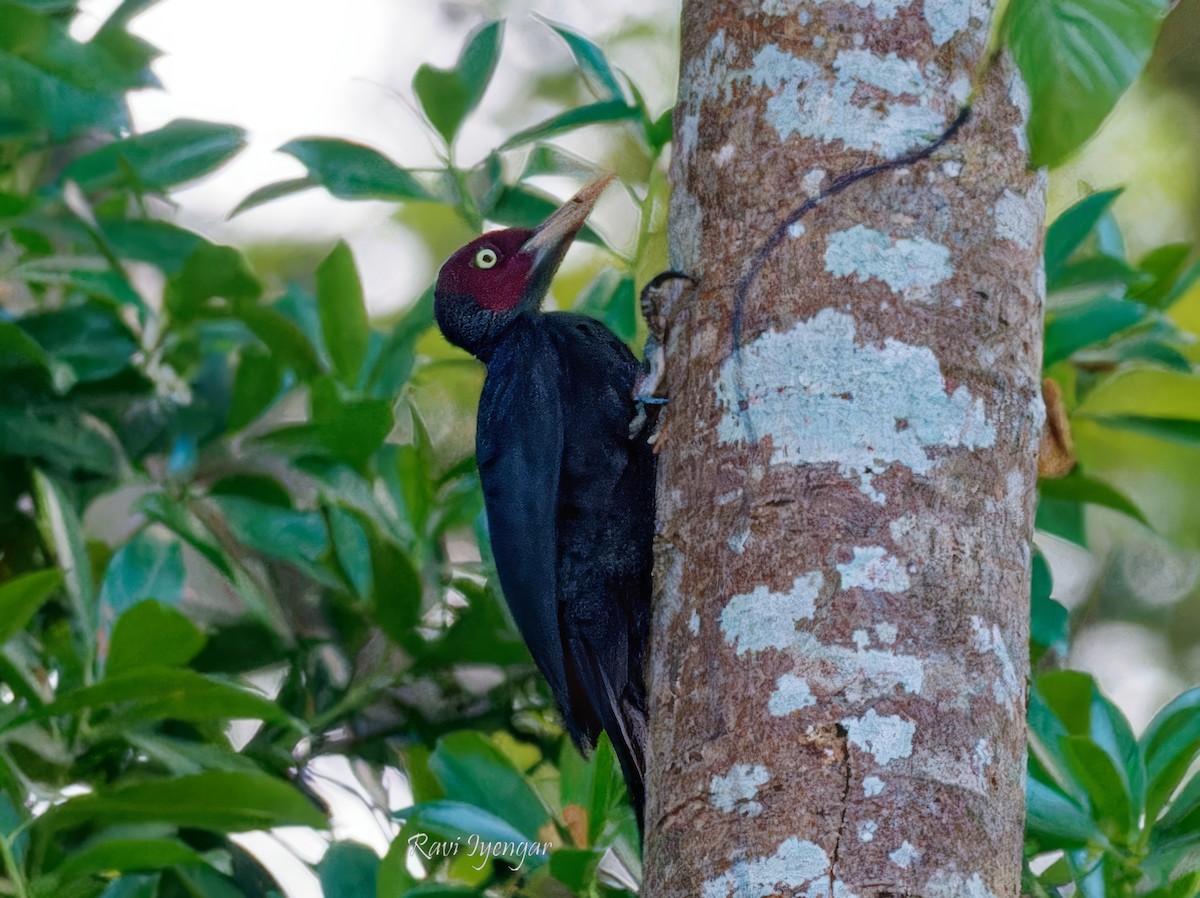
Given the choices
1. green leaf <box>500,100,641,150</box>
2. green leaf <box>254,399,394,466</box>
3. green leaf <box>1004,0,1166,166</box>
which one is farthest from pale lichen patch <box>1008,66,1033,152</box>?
green leaf <box>254,399,394,466</box>

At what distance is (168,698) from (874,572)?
1.16 meters

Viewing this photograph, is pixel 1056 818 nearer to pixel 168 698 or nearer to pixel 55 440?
pixel 168 698

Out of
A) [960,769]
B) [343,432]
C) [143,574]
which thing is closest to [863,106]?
[960,769]

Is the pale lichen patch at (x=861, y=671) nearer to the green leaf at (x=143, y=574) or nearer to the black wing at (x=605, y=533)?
the black wing at (x=605, y=533)

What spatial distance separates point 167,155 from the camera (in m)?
2.90

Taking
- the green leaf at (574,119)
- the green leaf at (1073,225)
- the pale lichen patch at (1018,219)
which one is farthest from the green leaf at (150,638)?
the green leaf at (1073,225)

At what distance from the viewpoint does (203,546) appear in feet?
8.23

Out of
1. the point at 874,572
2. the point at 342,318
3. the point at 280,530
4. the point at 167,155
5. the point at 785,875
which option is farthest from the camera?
the point at 167,155

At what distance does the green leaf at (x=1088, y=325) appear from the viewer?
2506 mm

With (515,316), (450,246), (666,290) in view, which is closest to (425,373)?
(515,316)

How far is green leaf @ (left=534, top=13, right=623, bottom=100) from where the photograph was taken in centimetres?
250

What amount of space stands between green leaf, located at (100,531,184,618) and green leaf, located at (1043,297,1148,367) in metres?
1.62

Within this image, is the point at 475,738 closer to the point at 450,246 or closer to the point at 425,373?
the point at 425,373

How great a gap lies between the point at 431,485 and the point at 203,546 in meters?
0.47
